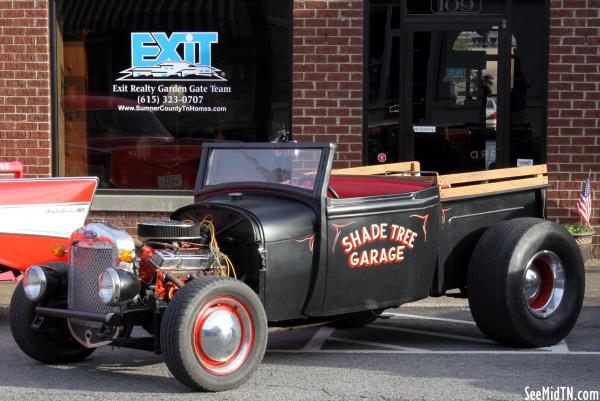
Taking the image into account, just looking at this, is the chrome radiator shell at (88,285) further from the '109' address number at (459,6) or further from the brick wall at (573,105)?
the brick wall at (573,105)

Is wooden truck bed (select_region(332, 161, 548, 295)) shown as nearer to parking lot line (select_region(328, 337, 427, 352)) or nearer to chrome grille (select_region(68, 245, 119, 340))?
parking lot line (select_region(328, 337, 427, 352))

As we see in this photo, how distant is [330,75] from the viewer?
1196 centimetres

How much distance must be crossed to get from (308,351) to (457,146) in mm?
4846

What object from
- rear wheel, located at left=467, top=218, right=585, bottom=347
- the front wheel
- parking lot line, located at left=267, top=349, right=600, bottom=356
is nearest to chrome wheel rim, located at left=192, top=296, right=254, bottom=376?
the front wheel

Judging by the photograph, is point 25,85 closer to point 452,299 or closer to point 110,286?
point 452,299

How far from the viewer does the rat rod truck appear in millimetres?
6492

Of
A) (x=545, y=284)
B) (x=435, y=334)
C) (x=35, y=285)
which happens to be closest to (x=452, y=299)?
(x=435, y=334)

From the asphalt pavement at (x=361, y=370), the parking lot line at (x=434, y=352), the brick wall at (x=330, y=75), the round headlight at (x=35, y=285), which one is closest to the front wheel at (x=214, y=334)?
the asphalt pavement at (x=361, y=370)

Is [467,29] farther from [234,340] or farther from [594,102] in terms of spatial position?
[234,340]

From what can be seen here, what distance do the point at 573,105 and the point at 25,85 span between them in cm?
618

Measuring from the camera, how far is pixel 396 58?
12.0 m

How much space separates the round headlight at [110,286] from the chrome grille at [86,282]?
0.72ft

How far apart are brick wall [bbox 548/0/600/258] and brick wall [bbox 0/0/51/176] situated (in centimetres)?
571

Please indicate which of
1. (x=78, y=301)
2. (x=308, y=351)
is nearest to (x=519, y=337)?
(x=308, y=351)
